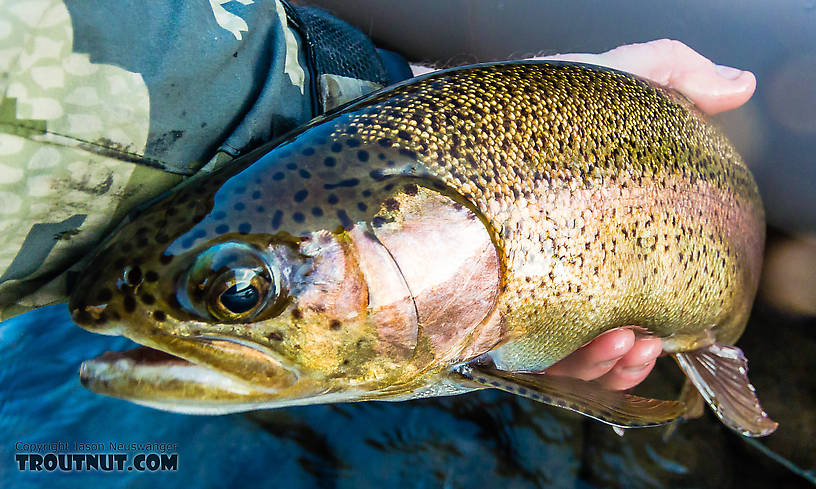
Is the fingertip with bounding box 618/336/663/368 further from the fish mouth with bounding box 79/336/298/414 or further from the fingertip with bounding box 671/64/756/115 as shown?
the fish mouth with bounding box 79/336/298/414

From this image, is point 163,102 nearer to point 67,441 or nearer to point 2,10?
point 2,10

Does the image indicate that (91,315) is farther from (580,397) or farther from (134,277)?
(580,397)

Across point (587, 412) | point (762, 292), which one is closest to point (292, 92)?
point (587, 412)

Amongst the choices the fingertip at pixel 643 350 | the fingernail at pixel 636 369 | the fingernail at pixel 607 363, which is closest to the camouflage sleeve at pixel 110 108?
the fingernail at pixel 607 363

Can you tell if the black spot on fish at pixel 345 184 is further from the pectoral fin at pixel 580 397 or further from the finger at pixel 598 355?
the finger at pixel 598 355

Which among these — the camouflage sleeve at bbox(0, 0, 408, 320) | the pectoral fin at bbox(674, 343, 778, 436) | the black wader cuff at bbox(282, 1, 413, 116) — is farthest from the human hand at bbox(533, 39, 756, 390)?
the camouflage sleeve at bbox(0, 0, 408, 320)
